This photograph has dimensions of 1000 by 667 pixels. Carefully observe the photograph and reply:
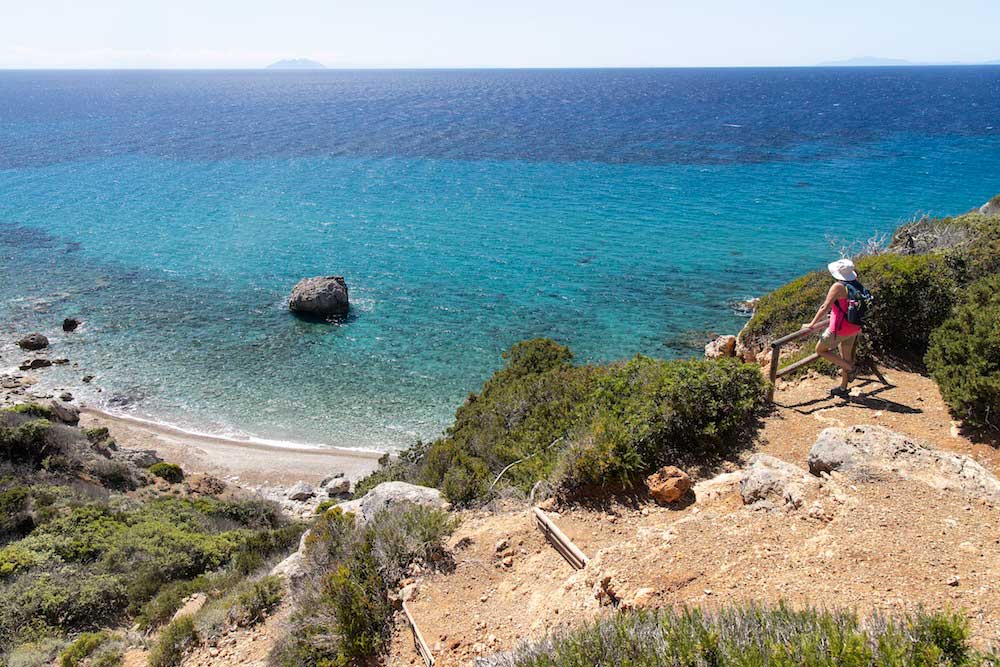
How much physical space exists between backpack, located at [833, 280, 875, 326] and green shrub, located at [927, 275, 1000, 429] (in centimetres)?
150

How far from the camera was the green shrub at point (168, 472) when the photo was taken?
18.6 metres

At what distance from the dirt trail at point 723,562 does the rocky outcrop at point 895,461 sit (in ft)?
0.74

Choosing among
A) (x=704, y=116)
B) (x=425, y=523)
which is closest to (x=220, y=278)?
(x=425, y=523)

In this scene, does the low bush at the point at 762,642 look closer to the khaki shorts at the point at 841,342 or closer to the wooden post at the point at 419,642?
the wooden post at the point at 419,642

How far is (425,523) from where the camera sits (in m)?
8.22

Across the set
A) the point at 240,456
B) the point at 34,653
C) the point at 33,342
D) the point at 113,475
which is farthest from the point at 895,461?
the point at 33,342

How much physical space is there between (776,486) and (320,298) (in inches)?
998

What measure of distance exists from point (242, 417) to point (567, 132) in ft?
224

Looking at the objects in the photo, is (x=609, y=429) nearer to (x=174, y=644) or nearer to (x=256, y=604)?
(x=256, y=604)

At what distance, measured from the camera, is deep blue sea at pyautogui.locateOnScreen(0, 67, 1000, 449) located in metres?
25.2

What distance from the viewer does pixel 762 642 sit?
178 inches

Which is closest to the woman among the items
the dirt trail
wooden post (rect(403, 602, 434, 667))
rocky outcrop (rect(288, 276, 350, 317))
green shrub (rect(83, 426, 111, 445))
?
the dirt trail

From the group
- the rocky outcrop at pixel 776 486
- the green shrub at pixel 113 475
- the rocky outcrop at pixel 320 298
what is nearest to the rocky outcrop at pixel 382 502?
the rocky outcrop at pixel 776 486

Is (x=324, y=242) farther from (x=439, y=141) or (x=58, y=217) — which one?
(x=439, y=141)
